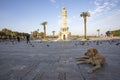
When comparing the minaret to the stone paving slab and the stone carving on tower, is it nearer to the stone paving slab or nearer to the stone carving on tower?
the stone carving on tower

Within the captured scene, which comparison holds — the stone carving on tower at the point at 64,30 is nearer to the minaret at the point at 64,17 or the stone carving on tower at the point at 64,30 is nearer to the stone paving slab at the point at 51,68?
the minaret at the point at 64,17

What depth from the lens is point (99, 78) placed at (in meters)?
4.70

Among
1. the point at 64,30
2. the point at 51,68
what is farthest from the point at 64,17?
the point at 51,68

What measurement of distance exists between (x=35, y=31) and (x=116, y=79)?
13963 cm

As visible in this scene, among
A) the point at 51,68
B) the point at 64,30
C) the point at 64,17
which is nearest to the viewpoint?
the point at 51,68

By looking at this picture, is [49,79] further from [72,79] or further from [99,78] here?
[99,78]

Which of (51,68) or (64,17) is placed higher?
(64,17)

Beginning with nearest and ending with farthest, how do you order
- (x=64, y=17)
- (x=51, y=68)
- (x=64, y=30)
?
1. (x=51, y=68)
2. (x=64, y=30)
3. (x=64, y=17)

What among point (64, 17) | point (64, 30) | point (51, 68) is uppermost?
point (64, 17)

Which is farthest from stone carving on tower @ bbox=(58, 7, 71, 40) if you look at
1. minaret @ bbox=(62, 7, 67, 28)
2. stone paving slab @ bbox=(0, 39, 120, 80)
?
stone paving slab @ bbox=(0, 39, 120, 80)

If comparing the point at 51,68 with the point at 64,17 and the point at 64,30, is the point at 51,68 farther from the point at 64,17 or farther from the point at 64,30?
the point at 64,17

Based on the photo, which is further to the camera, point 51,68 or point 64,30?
point 64,30

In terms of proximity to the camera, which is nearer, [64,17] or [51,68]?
[51,68]

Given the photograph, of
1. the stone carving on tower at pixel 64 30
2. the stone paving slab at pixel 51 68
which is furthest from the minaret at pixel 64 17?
the stone paving slab at pixel 51 68
